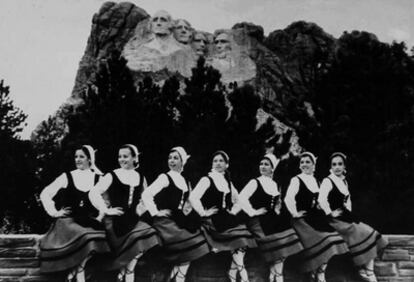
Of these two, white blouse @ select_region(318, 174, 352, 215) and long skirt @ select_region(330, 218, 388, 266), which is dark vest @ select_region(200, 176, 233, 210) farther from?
long skirt @ select_region(330, 218, 388, 266)

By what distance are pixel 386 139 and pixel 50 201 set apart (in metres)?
7.52

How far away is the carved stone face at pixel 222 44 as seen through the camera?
20953 millimetres

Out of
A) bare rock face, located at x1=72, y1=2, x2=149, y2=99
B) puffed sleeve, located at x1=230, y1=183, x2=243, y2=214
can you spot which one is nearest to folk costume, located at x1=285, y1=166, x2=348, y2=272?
puffed sleeve, located at x1=230, y1=183, x2=243, y2=214

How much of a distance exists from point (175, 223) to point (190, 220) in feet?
0.49

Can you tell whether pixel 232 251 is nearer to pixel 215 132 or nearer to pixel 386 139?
pixel 215 132

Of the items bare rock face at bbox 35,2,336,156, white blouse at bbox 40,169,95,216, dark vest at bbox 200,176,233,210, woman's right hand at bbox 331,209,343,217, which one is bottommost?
woman's right hand at bbox 331,209,343,217

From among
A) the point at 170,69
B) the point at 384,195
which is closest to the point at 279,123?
the point at 170,69

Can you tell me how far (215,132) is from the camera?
9938 millimetres

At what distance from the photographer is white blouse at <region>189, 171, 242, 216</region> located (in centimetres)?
539

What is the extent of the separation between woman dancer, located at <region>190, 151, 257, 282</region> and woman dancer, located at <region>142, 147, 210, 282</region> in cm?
12

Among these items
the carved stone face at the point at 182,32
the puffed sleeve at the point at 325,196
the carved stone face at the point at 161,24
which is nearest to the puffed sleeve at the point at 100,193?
the puffed sleeve at the point at 325,196

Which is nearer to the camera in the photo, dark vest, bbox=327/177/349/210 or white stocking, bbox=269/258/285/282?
white stocking, bbox=269/258/285/282

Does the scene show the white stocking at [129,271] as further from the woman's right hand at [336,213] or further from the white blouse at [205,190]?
the woman's right hand at [336,213]

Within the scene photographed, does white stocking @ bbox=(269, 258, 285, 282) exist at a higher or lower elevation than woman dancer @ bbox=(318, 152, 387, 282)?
lower
